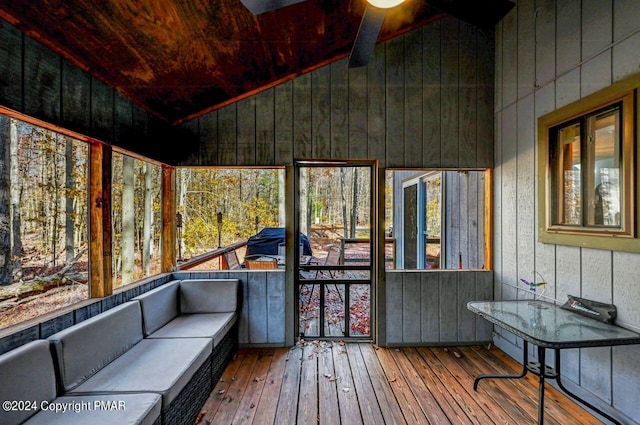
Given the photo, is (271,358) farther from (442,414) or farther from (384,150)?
(384,150)

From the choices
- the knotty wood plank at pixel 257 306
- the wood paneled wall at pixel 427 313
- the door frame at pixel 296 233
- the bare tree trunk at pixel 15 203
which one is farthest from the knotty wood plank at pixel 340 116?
the bare tree trunk at pixel 15 203

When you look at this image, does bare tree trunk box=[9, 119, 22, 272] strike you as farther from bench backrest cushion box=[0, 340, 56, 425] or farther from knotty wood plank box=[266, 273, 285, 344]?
knotty wood plank box=[266, 273, 285, 344]

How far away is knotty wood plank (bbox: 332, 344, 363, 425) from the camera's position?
85.9 inches

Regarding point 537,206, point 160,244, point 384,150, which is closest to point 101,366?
point 160,244

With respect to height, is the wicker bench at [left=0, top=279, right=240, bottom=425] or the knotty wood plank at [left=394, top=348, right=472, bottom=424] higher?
the wicker bench at [left=0, top=279, right=240, bottom=425]

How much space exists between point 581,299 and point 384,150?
7.28ft

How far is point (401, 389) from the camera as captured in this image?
2527mm

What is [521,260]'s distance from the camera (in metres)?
2.97

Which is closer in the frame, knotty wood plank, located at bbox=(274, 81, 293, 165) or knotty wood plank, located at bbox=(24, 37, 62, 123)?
knotty wood plank, located at bbox=(24, 37, 62, 123)

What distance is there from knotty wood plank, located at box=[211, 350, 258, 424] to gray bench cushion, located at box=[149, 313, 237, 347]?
0.40 meters

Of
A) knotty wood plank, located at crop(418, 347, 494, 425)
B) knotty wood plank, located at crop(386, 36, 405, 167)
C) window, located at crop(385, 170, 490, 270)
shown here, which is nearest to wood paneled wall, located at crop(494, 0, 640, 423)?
window, located at crop(385, 170, 490, 270)

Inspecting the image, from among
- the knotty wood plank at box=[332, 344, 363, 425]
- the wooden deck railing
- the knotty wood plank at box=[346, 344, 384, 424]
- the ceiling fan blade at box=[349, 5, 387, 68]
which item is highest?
the ceiling fan blade at box=[349, 5, 387, 68]

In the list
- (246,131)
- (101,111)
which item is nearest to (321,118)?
(246,131)

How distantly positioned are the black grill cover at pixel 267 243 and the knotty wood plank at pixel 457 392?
1759 mm
